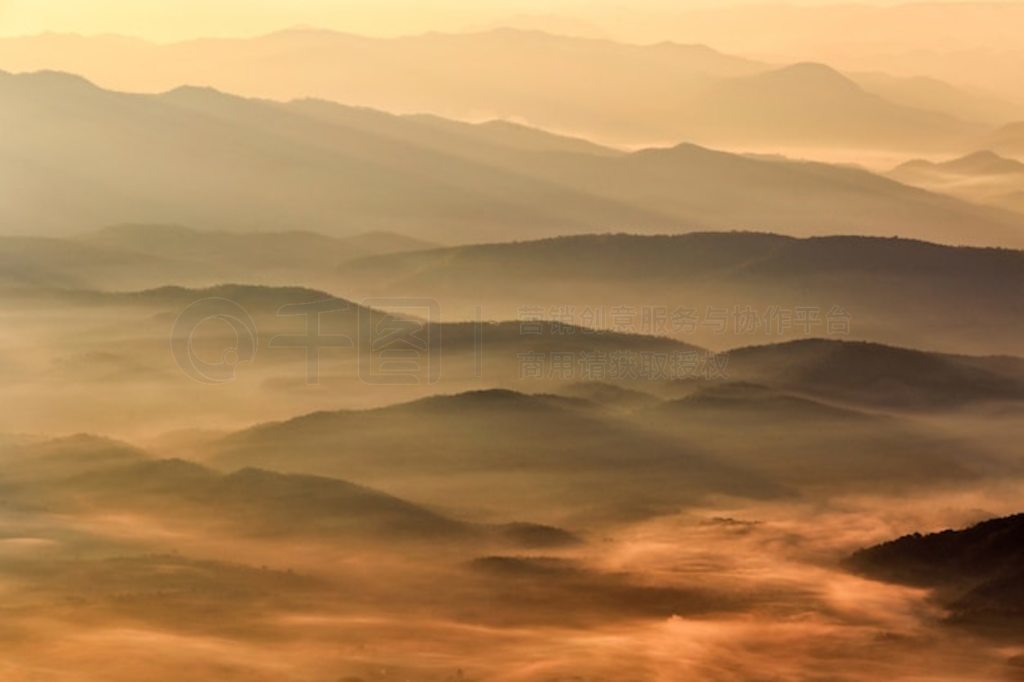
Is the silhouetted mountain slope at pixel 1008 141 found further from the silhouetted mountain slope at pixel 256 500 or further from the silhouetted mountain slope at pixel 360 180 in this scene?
the silhouetted mountain slope at pixel 256 500

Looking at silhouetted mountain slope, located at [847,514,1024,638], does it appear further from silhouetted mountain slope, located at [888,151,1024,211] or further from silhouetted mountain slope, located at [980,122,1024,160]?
silhouetted mountain slope, located at [888,151,1024,211]

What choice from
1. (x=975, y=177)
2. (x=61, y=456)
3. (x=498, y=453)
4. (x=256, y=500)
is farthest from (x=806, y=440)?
(x=975, y=177)

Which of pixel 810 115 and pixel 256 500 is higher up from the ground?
pixel 810 115

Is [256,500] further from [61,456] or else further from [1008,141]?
[1008,141]

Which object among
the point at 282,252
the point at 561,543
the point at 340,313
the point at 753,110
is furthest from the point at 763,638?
the point at 753,110

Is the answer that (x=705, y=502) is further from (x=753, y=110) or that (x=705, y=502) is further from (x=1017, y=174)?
(x=753, y=110)

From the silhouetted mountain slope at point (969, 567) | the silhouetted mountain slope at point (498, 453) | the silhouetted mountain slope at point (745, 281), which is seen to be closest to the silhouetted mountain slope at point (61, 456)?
the silhouetted mountain slope at point (498, 453)
